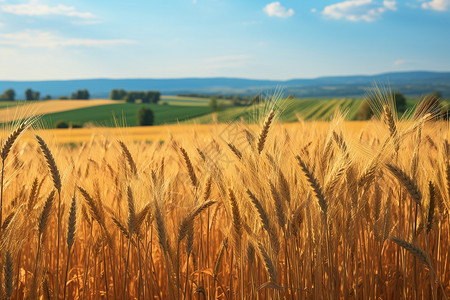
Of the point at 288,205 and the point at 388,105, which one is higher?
the point at 388,105

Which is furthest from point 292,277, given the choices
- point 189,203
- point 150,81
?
point 150,81

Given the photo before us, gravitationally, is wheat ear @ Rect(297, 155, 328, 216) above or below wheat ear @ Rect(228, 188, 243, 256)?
above

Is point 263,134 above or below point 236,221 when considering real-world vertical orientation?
above

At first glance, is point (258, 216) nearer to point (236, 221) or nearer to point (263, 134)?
point (236, 221)

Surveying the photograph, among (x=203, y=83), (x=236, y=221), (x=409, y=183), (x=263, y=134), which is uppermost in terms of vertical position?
(x=203, y=83)

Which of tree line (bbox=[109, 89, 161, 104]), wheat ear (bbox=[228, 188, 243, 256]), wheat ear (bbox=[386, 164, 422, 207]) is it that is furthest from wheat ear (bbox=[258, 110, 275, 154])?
tree line (bbox=[109, 89, 161, 104])

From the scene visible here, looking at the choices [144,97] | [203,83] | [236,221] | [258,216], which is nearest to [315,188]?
[258,216]

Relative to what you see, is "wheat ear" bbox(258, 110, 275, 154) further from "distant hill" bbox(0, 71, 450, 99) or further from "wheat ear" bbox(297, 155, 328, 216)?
"distant hill" bbox(0, 71, 450, 99)

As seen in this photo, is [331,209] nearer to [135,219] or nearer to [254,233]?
[254,233]

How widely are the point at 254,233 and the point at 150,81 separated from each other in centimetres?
19804

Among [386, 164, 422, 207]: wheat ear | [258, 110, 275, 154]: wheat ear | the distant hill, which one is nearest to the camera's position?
[386, 164, 422, 207]: wheat ear

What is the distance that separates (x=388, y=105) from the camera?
A: 2146 millimetres

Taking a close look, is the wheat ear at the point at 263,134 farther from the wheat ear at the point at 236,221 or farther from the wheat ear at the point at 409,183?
the wheat ear at the point at 409,183

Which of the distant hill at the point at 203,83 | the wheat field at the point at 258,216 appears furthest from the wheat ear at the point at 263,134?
the distant hill at the point at 203,83
